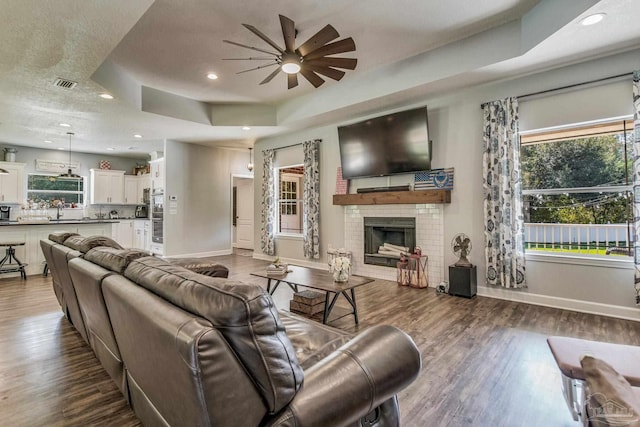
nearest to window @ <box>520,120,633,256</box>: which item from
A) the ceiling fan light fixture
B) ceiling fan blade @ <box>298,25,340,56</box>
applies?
ceiling fan blade @ <box>298,25,340,56</box>

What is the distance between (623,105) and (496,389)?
3425 mm

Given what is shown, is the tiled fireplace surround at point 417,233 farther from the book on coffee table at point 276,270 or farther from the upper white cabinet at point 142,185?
the upper white cabinet at point 142,185

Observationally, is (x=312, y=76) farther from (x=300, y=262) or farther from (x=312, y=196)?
(x=300, y=262)

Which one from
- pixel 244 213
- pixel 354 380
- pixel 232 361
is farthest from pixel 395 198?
pixel 244 213

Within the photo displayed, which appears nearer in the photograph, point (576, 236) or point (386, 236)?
point (576, 236)

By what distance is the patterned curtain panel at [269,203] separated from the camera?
717 cm

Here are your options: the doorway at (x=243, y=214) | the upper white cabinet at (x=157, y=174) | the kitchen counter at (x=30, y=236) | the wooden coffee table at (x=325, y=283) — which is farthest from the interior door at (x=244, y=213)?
the wooden coffee table at (x=325, y=283)

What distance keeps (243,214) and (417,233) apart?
241 inches

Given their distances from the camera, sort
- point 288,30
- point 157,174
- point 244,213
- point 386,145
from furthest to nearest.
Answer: point 244,213, point 157,174, point 386,145, point 288,30

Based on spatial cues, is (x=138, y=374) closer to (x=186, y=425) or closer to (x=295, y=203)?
(x=186, y=425)

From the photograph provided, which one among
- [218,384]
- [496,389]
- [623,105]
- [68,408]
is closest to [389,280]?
[496,389]

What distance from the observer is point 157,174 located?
25.9 ft

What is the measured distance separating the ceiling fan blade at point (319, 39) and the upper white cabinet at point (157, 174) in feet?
18.9

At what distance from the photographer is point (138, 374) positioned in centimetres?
141
